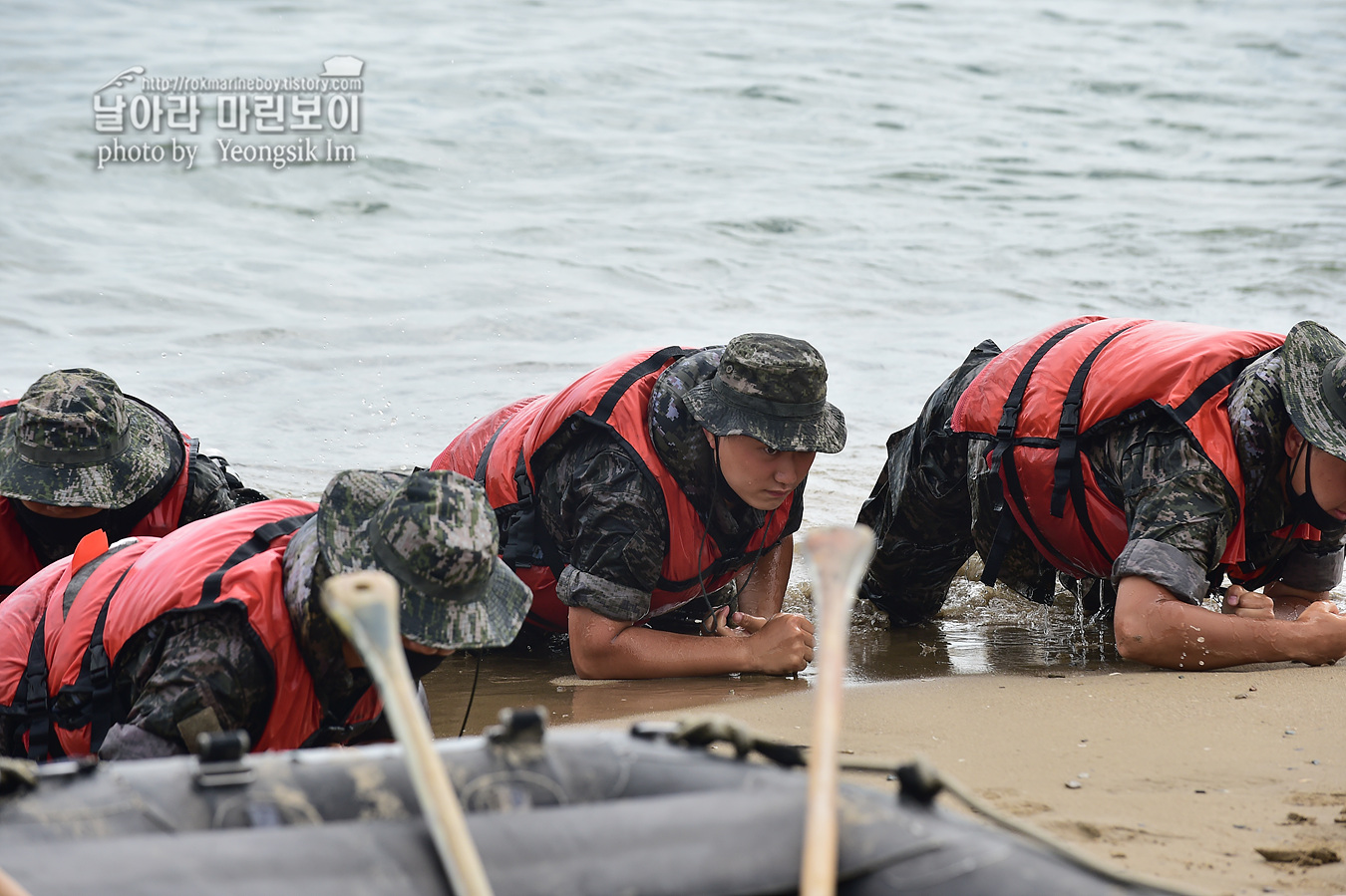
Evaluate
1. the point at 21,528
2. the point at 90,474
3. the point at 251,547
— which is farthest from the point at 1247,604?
the point at 21,528

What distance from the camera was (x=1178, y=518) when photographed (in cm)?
387

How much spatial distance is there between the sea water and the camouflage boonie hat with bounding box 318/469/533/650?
7.54 feet

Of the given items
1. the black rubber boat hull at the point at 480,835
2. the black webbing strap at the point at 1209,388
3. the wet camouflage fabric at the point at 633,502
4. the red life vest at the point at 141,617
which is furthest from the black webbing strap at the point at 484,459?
the black rubber boat hull at the point at 480,835

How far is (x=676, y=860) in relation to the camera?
6.08 feet

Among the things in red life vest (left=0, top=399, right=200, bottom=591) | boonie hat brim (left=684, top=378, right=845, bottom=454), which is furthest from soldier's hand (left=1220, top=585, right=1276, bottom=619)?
red life vest (left=0, top=399, right=200, bottom=591)

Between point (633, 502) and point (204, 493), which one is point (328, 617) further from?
point (204, 493)

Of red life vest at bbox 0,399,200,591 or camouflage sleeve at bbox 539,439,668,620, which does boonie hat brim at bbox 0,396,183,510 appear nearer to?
red life vest at bbox 0,399,200,591

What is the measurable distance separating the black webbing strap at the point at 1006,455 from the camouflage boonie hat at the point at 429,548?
2217mm

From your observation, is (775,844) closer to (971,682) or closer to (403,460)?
(971,682)

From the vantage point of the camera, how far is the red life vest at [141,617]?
285 cm

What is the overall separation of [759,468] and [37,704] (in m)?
2.12

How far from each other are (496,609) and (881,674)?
226cm

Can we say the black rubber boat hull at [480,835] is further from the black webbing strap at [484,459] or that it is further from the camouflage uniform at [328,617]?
the black webbing strap at [484,459]

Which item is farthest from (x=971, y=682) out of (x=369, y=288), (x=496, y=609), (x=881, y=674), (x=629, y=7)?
(x=629, y=7)
